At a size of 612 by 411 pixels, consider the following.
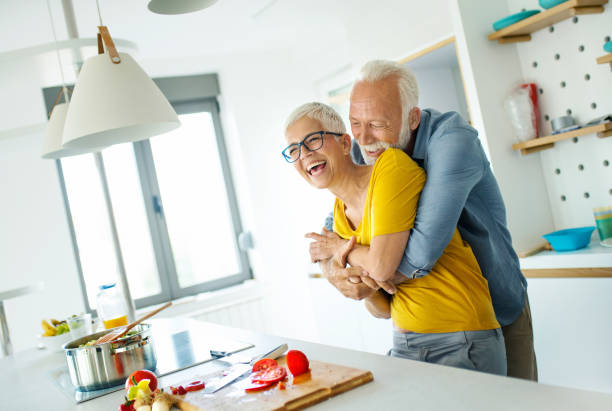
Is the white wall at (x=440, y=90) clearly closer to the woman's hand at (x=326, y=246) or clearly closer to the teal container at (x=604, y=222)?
the teal container at (x=604, y=222)

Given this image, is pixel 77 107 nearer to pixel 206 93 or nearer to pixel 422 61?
pixel 422 61

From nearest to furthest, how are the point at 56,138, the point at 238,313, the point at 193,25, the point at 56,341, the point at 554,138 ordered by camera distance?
the point at 56,138, the point at 56,341, the point at 554,138, the point at 193,25, the point at 238,313

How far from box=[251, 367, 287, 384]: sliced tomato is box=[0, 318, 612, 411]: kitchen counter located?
0.46 feet

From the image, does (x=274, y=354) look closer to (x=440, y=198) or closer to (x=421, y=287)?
(x=421, y=287)

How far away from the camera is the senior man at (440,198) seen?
1456 millimetres

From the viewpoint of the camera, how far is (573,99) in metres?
2.67

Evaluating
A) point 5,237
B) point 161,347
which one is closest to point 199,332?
point 161,347

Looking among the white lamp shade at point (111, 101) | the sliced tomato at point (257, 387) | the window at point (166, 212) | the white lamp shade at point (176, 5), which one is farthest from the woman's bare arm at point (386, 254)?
the window at point (166, 212)

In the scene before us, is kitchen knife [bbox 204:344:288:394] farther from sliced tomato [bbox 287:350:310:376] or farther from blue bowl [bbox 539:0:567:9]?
blue bowl [bbox 539:0:567:9]

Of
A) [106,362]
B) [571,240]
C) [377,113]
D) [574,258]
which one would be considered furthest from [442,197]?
[571,240]

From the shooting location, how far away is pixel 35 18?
2.98 meters

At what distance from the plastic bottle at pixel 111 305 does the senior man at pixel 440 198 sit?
41.6 inches

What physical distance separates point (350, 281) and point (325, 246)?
0.57ft

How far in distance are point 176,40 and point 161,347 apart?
2589mm
